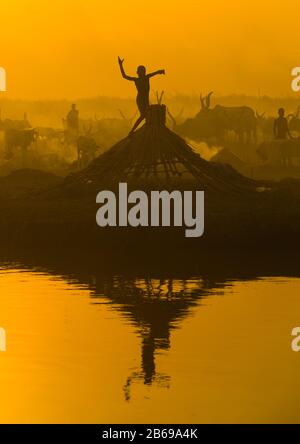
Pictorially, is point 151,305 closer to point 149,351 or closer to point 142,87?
point 149,351

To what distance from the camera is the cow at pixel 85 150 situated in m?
77.1

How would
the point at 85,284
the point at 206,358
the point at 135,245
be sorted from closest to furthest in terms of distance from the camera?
the point at 206,358
the point at 85,284
the point at 135,245

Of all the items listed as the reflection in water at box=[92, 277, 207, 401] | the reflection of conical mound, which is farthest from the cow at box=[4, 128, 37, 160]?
the reflection in water at box=[92, 277, 207, 401]

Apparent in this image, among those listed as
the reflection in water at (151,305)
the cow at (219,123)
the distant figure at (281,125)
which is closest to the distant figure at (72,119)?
the cow at (219,123)

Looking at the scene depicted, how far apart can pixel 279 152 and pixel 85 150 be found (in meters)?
10.5

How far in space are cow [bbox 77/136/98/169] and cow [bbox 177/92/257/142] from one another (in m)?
16.8

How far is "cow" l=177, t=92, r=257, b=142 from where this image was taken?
100062 millimetres

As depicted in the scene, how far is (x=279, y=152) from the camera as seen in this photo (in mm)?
77312

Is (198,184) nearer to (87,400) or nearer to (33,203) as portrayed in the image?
(33,203)

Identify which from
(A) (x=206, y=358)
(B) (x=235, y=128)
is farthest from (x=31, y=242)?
(B) (x=235, y=128)

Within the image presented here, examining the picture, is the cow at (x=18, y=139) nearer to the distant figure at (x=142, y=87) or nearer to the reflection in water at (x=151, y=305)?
the distant figure at (x=142, y=87)

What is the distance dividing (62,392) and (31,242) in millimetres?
27749

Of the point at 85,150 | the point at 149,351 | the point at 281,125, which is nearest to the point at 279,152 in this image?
the point at 281,125

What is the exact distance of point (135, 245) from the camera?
4788cm
